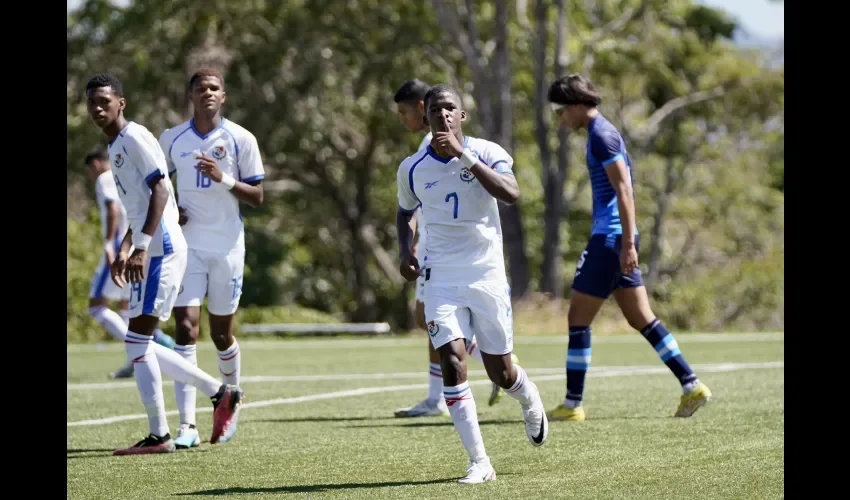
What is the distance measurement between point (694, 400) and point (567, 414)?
0.90 metres

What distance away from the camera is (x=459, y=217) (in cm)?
695

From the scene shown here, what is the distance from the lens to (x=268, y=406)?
11.1m

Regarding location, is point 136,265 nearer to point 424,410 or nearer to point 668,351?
point 424,410

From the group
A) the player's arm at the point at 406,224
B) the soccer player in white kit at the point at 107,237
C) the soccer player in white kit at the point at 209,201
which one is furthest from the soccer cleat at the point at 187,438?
the soccer player in white kit at the point at 107,237

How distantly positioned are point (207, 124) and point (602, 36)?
2742 cm

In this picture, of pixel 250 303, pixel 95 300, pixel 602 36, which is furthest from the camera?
pixel 602 36

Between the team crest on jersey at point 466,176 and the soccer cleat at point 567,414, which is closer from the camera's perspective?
the team crest on jersey at point 466,176

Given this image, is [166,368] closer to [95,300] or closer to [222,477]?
[222,477]

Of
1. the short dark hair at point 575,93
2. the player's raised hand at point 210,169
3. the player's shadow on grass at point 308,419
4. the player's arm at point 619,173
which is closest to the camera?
the player's raised hand at point 210,169

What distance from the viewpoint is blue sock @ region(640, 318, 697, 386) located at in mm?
9383

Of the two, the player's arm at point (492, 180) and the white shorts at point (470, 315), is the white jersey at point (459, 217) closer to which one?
the white shorts at point (470, 315)

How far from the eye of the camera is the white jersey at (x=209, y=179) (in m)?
8.77

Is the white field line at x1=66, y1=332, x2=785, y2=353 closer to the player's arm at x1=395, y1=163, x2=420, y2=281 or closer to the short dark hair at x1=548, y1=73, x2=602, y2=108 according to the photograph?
the short dark hair at x1=548, y1=73, x2=602, y2=108
